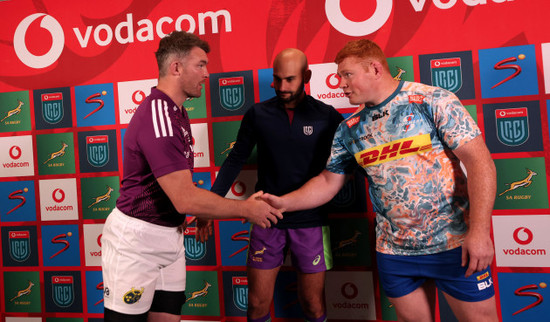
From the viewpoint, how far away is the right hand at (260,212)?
1.97 metres

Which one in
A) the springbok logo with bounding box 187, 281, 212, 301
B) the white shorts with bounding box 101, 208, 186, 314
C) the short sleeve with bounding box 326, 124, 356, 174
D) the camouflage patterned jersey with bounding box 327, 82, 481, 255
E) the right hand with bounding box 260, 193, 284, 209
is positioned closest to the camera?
the camouflage patterned jersey with bounding box 327, 82, 481, 255

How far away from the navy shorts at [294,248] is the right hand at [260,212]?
0.16 m

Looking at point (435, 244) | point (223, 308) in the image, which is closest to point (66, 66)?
point (223, 308)

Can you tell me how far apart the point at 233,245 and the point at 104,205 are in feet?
2.81

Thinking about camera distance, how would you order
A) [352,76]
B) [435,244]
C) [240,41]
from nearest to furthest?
[435,244], [352,76], [240,41]

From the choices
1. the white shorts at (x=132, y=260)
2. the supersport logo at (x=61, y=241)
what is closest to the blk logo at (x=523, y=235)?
the white shorts at (x=132, y=260)

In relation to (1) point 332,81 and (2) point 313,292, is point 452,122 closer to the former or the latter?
(1) point 332,81

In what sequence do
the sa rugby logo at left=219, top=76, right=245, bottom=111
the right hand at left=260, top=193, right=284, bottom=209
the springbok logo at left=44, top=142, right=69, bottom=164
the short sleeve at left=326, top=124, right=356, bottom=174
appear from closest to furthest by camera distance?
the short sleeve at left=326, top=124, right=356, bottom=174 → the right hand at left=260, top=193, right=284, bottom=209 → the sa rugby logo at left=219, top=76, right=245, bottom=111 → the springbok logo at left=44, top=142, right=69, bottom=164

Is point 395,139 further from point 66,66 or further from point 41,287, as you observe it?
point 41,287

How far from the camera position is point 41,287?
2.88m

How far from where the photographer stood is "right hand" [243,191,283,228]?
1.97 meters

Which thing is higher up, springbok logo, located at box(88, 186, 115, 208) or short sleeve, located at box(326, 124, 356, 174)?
short sleeve, located at box(326, 124, 356, 174)

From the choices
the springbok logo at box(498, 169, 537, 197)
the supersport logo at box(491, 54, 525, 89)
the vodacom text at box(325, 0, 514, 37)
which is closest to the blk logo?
the springbok logo at box(498, 169, 537, 197)

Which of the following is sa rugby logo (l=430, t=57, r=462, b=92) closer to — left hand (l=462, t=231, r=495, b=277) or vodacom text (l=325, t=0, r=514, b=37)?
vodacom text (l=325, t=0, r=514, b=37)
